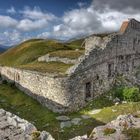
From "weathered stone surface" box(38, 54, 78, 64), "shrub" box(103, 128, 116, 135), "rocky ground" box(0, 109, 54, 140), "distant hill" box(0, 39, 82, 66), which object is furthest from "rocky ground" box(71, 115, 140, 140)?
"distant hill" box(0, 39, 82, 66)

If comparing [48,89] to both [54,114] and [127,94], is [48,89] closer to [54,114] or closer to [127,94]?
[54,114]

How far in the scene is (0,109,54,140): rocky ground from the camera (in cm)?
1538

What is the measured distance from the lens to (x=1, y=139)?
594 inches

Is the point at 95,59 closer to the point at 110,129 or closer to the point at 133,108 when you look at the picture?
the point at 133,108

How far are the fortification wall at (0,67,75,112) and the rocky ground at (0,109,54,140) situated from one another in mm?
17168

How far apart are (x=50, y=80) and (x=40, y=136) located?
65.6ft

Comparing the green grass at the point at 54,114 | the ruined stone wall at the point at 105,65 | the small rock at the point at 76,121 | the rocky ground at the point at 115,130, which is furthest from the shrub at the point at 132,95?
the rocky ground at the point at 115,130

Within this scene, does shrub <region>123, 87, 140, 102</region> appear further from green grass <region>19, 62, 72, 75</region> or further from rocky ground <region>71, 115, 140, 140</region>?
rocky ground <region>71, 115, 140, 140</region>

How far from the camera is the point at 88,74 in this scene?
37312 mm

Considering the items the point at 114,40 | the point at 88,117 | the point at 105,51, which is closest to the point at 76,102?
the point at 88,117

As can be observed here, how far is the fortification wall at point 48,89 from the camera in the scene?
34500 millimetres

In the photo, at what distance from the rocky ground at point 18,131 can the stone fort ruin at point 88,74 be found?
17.5 meters

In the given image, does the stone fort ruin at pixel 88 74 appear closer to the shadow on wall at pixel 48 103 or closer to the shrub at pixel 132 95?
the shadow on wall at pixel 48 103

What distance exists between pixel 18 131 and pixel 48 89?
2006 centimetres
